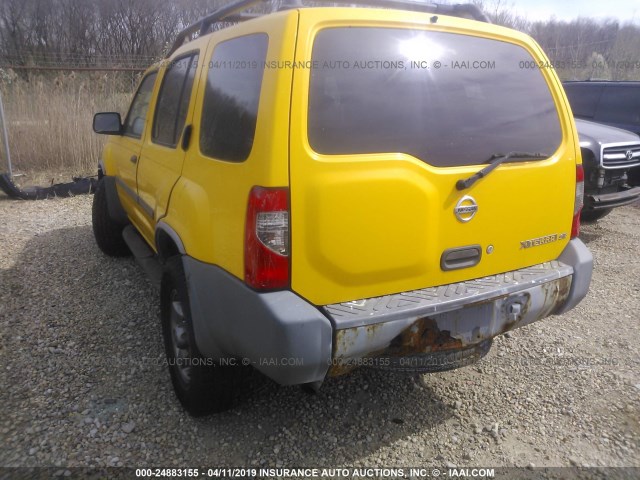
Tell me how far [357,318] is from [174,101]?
1.88 meters

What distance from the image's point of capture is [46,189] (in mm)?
7750

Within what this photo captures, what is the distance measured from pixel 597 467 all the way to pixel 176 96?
3.00 meters

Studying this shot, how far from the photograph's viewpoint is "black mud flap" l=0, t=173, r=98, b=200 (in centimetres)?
753

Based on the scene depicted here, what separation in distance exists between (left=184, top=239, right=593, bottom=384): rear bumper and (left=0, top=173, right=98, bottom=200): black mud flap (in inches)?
242

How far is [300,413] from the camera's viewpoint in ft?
8.84

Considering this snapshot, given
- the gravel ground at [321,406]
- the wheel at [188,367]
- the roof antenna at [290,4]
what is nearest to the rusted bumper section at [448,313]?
the gravel ground at [321,406]

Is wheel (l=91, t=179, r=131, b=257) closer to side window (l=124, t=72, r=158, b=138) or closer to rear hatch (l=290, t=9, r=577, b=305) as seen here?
side window (l=124, t=72, r=158, b=138)

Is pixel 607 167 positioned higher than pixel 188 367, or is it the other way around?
pixel 607 167

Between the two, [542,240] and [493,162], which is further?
[542,240]

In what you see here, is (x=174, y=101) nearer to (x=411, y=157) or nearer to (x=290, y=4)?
(x=290, y=4)

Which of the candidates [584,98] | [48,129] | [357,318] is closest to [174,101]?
[357,318]

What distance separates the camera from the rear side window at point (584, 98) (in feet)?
26.0

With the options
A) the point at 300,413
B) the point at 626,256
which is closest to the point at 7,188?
the point at 300,413

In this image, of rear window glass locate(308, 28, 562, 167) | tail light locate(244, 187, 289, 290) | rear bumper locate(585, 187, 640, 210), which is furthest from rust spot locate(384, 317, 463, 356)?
rear bumper locate(585, 187, 640, 210)
